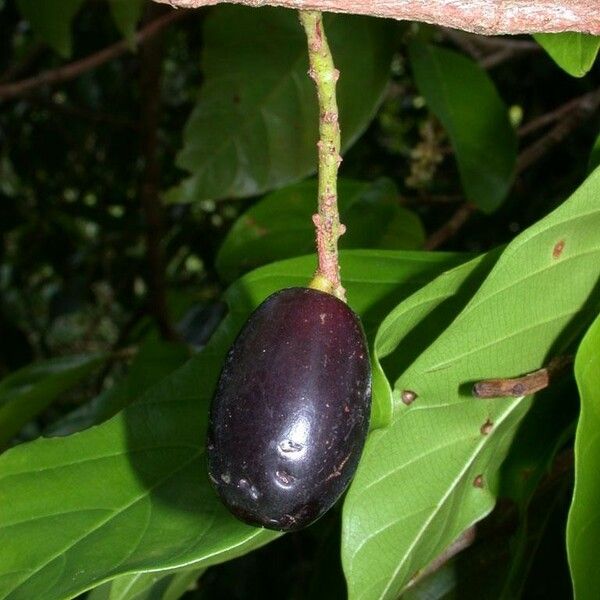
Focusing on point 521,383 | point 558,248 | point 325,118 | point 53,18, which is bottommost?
point 521,383

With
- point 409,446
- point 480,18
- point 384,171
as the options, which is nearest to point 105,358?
point 409,446

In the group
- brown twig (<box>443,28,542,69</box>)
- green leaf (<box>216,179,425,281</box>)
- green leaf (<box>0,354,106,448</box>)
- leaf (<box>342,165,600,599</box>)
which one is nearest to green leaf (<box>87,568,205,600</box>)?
leaf (<box>342,165,600,599</box>)

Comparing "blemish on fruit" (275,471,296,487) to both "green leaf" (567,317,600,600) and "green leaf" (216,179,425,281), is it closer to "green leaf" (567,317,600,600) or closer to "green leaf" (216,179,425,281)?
"green leaf" (567,317,600,600)

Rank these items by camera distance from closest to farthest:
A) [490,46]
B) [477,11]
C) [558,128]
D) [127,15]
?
[477,11] → [127,15] → [558,128] → [490,46]

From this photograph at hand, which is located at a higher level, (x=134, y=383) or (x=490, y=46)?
(x=490, y=46)

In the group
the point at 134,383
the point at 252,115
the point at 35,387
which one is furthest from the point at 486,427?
the point at 252,115

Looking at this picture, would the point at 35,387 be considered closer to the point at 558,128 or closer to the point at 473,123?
the point at 473,123
